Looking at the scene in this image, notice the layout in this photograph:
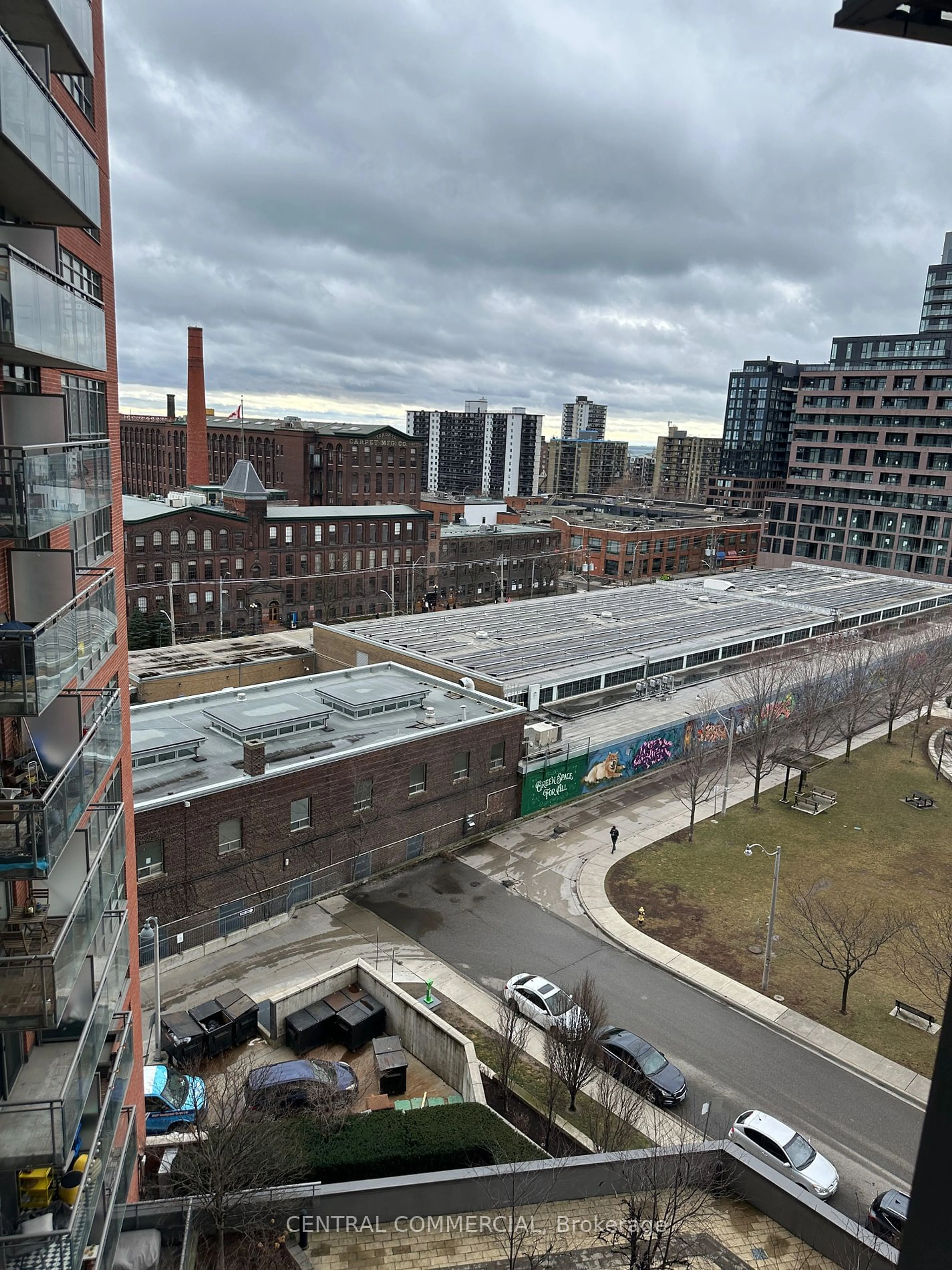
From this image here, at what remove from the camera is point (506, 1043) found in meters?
19.7

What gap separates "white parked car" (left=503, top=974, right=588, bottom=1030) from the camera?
74.5ft

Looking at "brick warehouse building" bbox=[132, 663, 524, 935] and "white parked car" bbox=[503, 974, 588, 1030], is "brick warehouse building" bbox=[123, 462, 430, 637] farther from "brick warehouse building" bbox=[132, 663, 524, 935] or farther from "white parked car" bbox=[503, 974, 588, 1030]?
"white parked car" bbox=[503, 974, 588, 1030]

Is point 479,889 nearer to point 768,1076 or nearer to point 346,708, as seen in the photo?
point 346,708

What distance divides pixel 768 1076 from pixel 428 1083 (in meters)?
9.01

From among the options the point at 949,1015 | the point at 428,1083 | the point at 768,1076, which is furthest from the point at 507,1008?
the point at 949,1015

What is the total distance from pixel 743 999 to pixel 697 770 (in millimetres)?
12657

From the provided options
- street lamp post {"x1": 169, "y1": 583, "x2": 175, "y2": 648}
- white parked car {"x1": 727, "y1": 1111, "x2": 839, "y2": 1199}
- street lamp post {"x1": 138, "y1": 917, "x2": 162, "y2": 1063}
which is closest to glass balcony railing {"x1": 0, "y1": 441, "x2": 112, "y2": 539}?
street lamp post {"x1": 138, "y1": 917, "x2": 162, "y2": 1063}

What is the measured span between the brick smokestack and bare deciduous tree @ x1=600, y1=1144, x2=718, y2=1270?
88665 mm

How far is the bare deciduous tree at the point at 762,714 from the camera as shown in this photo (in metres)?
41.2

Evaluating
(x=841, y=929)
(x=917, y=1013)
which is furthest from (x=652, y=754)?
(x=917, y=1013)

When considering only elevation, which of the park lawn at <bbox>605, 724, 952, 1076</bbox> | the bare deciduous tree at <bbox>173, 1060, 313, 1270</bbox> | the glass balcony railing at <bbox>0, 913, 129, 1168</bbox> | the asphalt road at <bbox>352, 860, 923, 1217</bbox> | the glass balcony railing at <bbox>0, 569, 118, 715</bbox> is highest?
the glass balcony railing at <bbox>0, 569, 118, 715</bbox>

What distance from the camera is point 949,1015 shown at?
10.4 feet

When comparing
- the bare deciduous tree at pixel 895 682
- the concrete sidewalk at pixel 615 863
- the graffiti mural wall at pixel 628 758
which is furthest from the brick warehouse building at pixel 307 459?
the concrete sidewalk at pixel 615 863

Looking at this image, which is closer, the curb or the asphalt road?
the asphalt road
